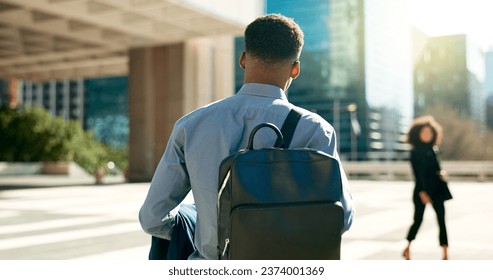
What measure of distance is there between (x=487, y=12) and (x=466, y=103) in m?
58.0

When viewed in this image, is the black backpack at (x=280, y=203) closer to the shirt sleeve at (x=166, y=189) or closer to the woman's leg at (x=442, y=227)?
the shirt sleeve at (x=166, y=189)

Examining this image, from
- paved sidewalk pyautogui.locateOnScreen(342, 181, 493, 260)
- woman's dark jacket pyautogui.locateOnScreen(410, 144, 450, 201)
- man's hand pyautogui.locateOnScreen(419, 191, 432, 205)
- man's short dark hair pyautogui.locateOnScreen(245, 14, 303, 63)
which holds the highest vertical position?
man's short dark hair pyautogui.locateOnScreen(245, 14, 303, 63)

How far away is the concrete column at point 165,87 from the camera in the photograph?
972 inches

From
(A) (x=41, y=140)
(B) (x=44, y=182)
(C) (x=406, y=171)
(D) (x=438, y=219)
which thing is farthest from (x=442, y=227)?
(A) (x=41, y=140)

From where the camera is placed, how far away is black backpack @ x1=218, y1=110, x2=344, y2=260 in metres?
1.74

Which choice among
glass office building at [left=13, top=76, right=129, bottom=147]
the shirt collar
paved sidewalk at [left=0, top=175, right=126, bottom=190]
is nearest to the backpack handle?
the shirt collar

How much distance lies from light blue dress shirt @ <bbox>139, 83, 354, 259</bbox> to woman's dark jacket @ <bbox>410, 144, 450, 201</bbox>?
15.3 ft

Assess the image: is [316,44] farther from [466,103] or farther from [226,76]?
[466,103]

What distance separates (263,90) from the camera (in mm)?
1937

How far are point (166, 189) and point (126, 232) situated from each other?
667cm

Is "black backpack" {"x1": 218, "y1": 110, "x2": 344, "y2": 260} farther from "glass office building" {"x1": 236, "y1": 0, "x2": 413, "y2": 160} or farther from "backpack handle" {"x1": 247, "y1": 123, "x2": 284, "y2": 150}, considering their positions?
"glass office building" {"x1": 236, "y1": 0, "x2": 413, "y2": 160}

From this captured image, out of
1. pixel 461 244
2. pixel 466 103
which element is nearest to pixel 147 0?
pixel 461 244

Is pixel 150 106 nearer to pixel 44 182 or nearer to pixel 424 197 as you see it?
pixel 44 182

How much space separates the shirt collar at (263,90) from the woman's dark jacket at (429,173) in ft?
15.4
